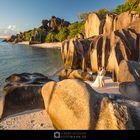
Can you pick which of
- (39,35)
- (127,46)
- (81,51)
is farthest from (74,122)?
(39,35)

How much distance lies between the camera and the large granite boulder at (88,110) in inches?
250

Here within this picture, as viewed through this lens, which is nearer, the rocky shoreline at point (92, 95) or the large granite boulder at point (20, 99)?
the rocky shoreline at point (92, 95)

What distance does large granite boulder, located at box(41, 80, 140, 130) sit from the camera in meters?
6.36

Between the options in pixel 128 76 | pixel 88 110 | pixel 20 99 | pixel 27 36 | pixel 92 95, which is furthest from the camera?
pixel 27 36

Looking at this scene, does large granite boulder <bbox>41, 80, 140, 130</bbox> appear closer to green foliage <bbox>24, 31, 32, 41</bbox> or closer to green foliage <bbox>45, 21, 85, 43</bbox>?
green foliage <bbox>45, 21, 85, 43</bbox>

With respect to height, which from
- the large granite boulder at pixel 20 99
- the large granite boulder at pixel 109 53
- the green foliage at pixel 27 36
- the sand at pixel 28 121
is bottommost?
the sand at pixel 28 121

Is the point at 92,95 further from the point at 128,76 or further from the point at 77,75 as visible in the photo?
the point at 77,75

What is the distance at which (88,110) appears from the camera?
21.5 feet

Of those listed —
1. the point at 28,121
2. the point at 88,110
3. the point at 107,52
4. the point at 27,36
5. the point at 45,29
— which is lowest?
the point at 28,121

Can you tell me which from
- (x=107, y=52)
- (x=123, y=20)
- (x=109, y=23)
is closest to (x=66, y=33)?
(x=109, y=23)

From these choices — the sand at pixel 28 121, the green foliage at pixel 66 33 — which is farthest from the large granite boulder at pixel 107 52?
the green foliage at pixel 66 33

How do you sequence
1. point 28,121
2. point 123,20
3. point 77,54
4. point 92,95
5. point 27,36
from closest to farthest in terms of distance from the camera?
point 92,95
point 28,121
point 77,54
point 123,20
point 27,36

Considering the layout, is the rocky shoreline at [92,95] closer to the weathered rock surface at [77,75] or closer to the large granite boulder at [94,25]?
the weathered rock surface at [77,75]

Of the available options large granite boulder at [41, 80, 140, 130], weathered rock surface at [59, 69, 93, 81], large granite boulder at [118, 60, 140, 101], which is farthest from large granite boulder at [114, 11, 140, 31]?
large granite boulder at [41, 80, 140, 130]
